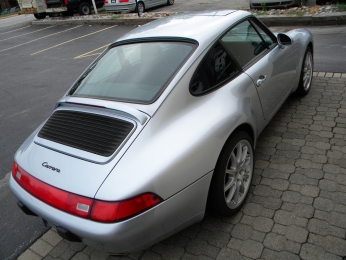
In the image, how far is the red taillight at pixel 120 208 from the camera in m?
2.01

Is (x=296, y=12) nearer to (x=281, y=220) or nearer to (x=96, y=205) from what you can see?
(x=281, y=220)

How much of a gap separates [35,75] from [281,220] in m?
7.64

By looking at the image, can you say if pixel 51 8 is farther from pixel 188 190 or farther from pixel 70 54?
pixel 188 190

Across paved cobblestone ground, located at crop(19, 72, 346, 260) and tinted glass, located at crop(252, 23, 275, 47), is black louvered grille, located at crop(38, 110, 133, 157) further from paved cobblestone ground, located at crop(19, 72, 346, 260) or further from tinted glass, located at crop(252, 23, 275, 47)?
tinted glass, located at crop(252, 23, 275, 47)

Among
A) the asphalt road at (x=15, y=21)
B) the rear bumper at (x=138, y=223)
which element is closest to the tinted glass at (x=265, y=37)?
the rear bumper at (x=138, y=223)

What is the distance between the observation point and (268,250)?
245cm

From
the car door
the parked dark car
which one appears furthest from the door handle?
the parked dark car

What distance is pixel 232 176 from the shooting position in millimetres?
2766

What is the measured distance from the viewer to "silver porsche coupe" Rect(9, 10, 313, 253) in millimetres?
2094

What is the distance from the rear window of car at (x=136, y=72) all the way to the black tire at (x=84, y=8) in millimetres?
16014

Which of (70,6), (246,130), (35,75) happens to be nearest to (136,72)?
(246,130)

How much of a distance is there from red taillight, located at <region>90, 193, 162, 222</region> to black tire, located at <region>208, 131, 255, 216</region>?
646mm

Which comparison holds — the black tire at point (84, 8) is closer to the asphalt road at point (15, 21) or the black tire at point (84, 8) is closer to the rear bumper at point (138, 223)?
the asphalt road at point (15, 21)

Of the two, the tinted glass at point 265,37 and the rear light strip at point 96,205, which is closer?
the rear light strip at point 96,205
